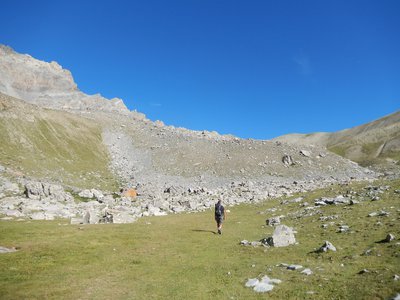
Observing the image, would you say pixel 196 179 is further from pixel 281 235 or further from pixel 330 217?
pixel 281 235

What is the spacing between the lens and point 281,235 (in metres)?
27.1

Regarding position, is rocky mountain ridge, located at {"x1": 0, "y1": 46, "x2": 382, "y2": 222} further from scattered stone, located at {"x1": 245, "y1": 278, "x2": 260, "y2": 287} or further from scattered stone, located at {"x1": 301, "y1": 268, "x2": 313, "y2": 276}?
scattered stone, located at {"x1": 301, "y1": 268, "x2": 313, "y2": 276}

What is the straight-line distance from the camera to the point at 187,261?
24.2m

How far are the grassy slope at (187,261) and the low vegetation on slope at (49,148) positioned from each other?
43179mm

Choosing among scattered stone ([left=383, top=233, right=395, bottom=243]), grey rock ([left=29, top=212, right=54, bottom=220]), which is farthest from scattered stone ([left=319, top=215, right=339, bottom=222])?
grey rock ([left=29, top=212, right=54, bottom=220])

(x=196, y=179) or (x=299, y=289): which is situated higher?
(x=196, y=179)

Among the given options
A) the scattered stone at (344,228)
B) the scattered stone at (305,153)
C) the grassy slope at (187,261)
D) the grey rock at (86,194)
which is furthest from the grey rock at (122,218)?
the scattered stone at (305,153)

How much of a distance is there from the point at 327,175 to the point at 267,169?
55.9ft

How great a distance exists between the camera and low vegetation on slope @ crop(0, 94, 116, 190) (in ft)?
251

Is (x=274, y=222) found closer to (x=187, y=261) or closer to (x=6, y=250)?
(x=187, y=261)

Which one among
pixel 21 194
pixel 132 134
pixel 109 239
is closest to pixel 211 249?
pixel 109 239

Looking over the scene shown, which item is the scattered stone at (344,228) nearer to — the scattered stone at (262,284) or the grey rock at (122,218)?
the scattered stone at (262,284)

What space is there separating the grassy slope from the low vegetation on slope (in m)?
43.2

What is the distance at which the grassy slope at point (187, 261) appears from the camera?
17141 millimetres
